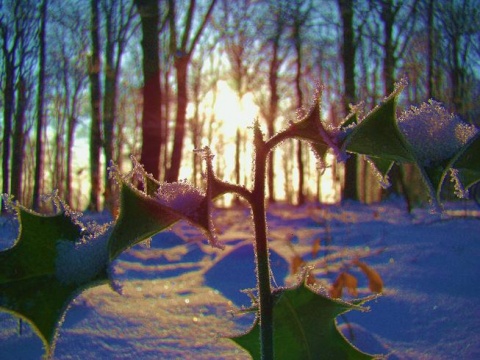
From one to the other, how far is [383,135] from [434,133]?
0.16 feet

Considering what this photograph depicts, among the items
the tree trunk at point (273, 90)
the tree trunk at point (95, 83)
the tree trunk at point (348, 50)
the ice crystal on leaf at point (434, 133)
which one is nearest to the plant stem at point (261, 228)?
the ice crystal on leaf at point (434, 133)

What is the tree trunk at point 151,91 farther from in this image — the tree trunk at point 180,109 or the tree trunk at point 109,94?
the tree trunk at point 109,94

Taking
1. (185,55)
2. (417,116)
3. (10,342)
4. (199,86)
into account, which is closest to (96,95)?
(185,55)

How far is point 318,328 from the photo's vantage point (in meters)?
0.56

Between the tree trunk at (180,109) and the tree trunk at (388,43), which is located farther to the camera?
the tree trunk at (180,109)

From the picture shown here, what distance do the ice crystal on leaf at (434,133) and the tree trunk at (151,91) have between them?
570cm

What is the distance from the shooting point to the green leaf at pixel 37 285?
1.32 ft

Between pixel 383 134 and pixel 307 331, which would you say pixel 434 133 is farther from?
pixel 307 331

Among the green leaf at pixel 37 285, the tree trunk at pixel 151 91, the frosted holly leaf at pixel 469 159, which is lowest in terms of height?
the green leaf at pixel 37 285

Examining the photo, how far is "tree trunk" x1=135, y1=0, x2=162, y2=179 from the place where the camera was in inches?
245

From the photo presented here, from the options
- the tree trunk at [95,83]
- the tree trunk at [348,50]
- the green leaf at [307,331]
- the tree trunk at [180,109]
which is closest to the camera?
the green leaf at [307,331]

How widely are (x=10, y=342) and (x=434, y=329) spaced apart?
45.0 inches

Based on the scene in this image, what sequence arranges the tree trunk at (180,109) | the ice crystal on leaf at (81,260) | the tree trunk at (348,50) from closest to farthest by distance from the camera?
the ice crystal on leaf at (81,260) < the tree trunk at (348,50) < the tree trunk at (180,109)

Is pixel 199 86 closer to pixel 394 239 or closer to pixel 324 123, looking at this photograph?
pixel 394 239
